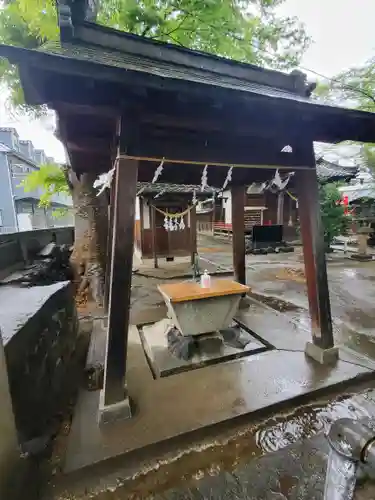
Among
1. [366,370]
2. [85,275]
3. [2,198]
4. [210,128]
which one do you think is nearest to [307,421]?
[366,370]

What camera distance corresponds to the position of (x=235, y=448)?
2.32 meters

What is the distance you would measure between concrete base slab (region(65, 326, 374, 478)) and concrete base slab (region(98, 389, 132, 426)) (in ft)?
0.16

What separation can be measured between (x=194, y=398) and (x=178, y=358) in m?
0.81

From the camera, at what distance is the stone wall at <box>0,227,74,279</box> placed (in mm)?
6301

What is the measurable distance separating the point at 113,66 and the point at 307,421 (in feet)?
12.6

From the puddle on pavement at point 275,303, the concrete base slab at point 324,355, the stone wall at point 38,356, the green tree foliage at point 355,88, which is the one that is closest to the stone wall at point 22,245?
the stone wall at point 38,356

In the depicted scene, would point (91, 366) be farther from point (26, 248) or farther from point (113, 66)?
point (26, 248)

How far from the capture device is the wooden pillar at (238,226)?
19.2 feet

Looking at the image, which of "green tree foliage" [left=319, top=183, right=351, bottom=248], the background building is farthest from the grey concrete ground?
the background building

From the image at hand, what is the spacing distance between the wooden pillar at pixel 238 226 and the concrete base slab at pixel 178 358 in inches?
79.9

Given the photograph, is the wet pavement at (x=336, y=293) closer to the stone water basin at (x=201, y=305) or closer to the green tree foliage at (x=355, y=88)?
the stone water basin at (x=201, y=305)

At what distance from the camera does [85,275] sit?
22.6 feet

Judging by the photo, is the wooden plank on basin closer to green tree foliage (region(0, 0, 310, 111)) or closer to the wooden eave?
the wooden eave

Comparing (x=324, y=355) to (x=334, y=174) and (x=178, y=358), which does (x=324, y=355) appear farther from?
(x=334, y=174)
